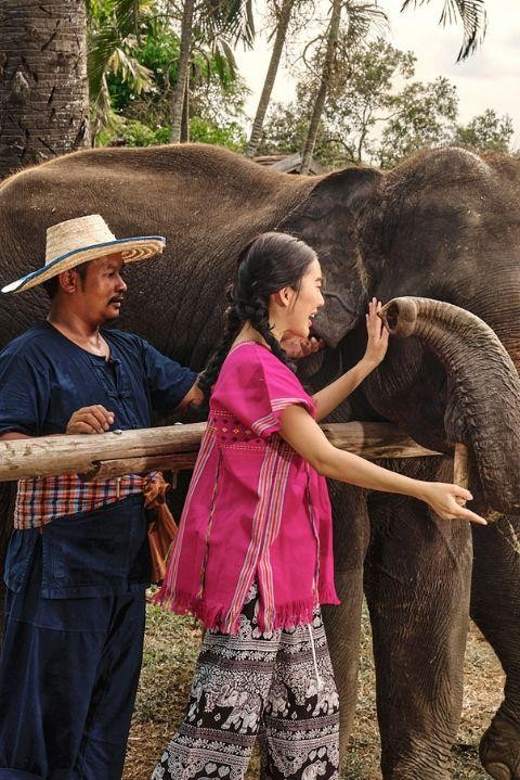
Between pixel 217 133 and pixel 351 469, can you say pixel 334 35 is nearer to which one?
pixel 217 133

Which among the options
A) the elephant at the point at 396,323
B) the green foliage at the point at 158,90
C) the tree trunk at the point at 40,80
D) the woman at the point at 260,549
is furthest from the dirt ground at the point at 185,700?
the green foliage at the point at 158,90

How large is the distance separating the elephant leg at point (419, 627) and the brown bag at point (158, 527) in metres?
1.16

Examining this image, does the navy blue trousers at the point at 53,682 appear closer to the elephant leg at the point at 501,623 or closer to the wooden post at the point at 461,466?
the wooden post at the point at 461,466

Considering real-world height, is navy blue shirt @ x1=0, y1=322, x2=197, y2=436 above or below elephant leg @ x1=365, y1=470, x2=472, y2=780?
above

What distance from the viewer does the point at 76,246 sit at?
3.71 m

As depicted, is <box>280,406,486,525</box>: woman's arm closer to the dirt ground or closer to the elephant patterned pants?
the elephant patterned pants

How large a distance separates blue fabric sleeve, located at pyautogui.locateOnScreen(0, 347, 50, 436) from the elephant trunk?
1.10m

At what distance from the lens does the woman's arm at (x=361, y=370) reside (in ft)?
12.3

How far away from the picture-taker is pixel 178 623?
289 inches

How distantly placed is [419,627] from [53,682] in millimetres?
1714

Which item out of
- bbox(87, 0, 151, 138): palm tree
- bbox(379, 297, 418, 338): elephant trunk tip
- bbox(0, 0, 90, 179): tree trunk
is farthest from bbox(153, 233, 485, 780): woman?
bbox(87, 0, 151, 138): palm tree

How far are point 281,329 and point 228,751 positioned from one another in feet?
4.04

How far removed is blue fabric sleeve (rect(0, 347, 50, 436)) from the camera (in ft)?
11.3

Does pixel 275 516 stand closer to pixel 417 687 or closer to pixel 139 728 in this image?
pixel 417 687
